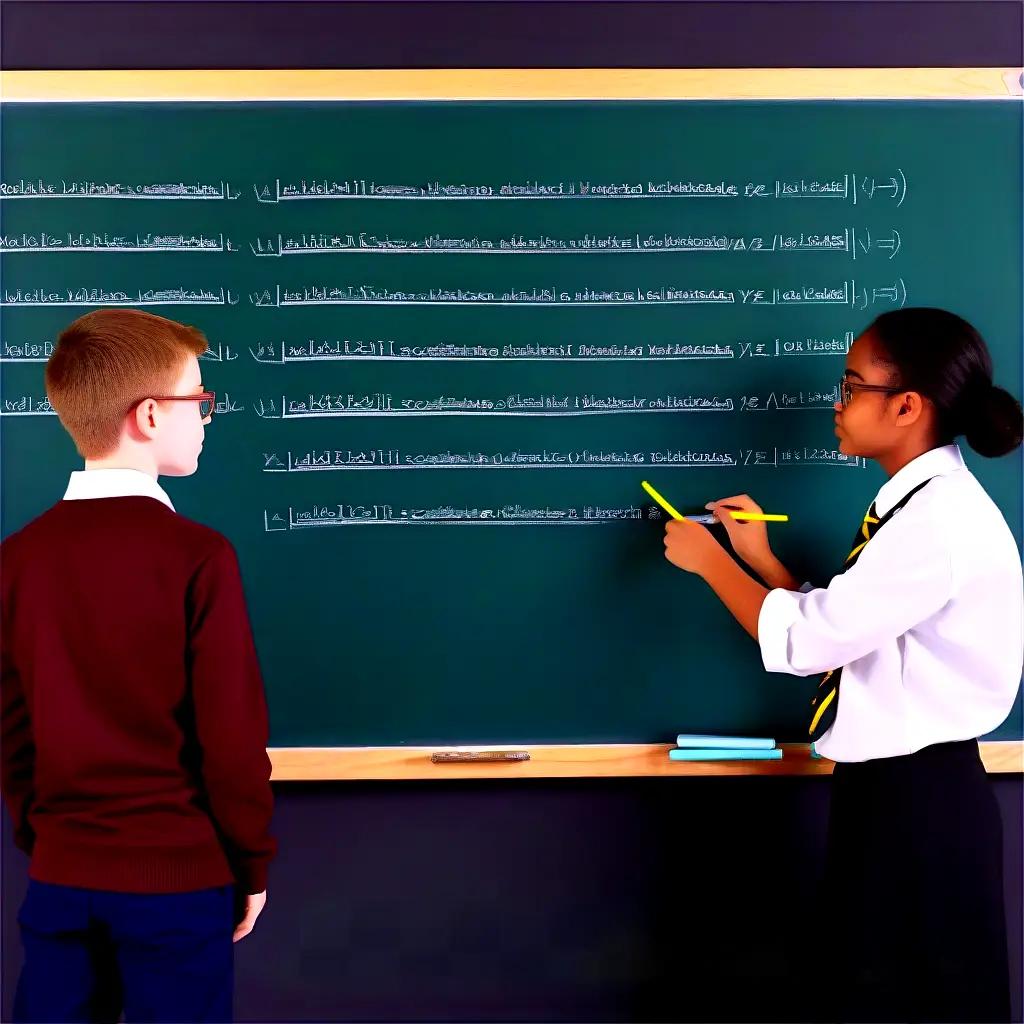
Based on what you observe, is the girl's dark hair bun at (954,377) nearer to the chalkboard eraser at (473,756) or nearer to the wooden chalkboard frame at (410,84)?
the wooden chalkboard frame at (410,84)

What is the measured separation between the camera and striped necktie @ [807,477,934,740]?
62.2 inches

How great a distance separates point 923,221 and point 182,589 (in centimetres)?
163

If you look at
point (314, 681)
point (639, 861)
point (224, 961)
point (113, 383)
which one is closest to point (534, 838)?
point (639, 861)

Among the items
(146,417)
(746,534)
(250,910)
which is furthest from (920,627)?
(146,417)

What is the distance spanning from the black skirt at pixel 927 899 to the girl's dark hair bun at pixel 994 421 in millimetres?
533

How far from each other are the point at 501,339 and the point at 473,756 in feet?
2.84

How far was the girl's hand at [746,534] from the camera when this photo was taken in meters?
1.80

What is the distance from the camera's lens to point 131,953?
1.31 m

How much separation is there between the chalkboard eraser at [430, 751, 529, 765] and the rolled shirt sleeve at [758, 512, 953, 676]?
2.02ft

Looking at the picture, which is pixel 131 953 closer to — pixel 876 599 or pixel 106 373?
pixel 106 373

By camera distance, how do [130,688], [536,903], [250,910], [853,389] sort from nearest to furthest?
1. [130,688]
2. [250,910]
3. [853,389]
4. [536,903]

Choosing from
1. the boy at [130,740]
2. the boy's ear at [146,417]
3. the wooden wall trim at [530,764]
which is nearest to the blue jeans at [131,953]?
the boy at [130,740]

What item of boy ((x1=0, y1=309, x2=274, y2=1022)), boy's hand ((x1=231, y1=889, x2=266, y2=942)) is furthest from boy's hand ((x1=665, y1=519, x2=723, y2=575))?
boy's hand ((x1=231, y1=889, x2=266, y2=942))

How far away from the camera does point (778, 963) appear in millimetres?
1938
